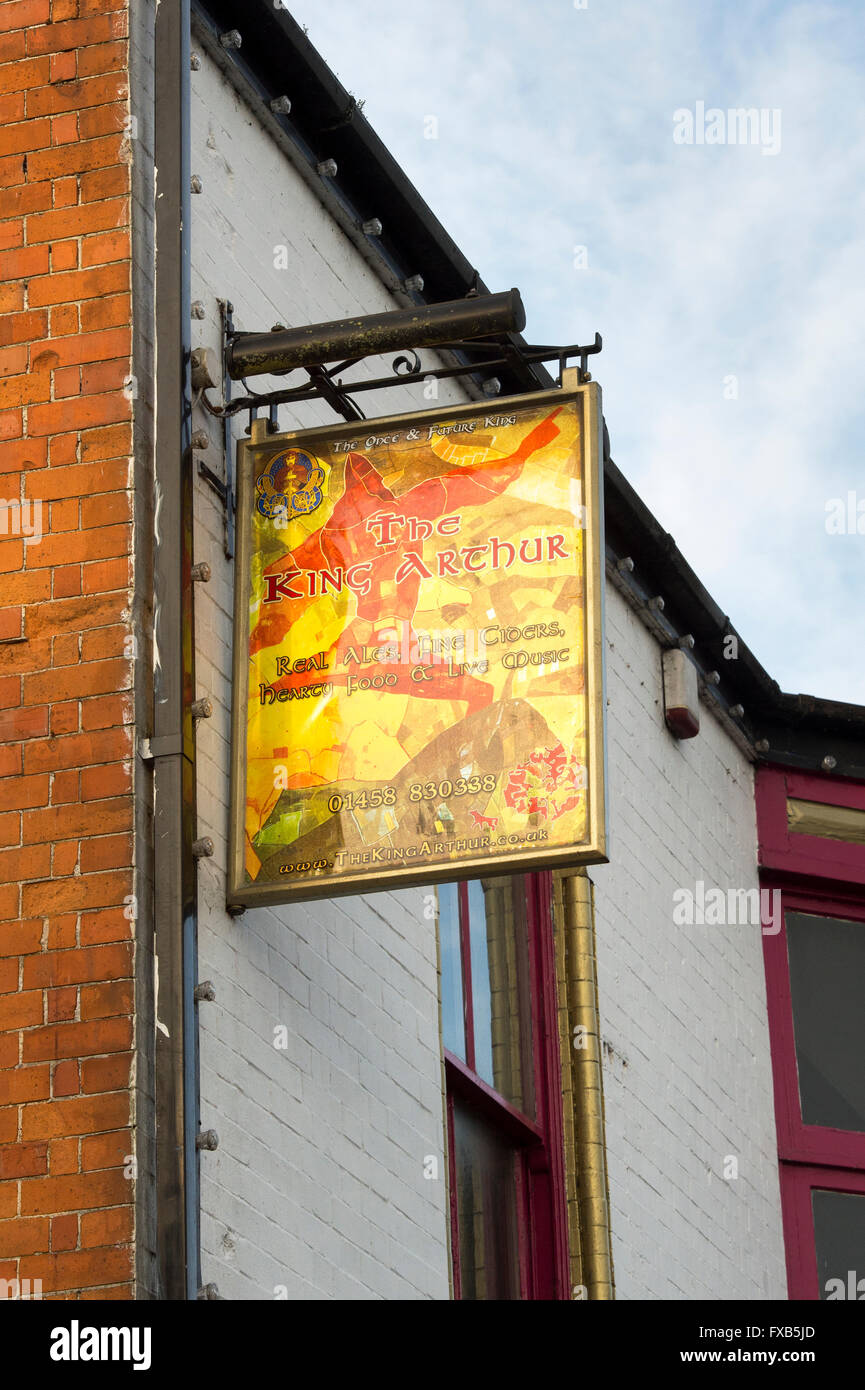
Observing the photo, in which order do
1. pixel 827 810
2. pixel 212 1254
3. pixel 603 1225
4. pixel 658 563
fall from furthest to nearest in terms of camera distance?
pixel 827 810 → pixel 658 563 → pixel 603 1225 → pixel 212 1254

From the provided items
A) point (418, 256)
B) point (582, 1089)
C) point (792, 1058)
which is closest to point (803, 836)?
point (792, 1058)

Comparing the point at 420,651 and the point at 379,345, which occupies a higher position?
the point at 379,345

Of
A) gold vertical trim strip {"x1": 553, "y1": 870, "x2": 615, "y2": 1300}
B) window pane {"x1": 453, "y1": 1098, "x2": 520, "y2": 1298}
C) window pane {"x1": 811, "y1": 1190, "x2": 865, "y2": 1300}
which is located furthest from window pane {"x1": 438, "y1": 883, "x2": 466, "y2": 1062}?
window pane {"x1": 811, "y1": 1190, "x2": 865, "y2": 1300}

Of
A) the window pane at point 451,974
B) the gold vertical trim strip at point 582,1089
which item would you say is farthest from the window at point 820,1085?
the window pane at point 451,974

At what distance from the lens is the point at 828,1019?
488 inches

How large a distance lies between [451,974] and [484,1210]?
0.99 m

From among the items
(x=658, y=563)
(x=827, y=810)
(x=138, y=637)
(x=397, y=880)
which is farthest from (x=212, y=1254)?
(x=827, y=810)

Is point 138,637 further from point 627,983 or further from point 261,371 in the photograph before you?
point 627,983

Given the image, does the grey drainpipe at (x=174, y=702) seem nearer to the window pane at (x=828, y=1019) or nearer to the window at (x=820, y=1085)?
the window at (x=820, y=1085)

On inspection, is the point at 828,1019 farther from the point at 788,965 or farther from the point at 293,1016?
the point at 293,1016

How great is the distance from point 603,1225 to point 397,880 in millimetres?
3618

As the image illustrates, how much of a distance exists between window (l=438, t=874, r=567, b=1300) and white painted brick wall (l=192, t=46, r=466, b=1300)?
2.47ft

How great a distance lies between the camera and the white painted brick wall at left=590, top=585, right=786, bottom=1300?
33.8ft

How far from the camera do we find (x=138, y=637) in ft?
21.5
